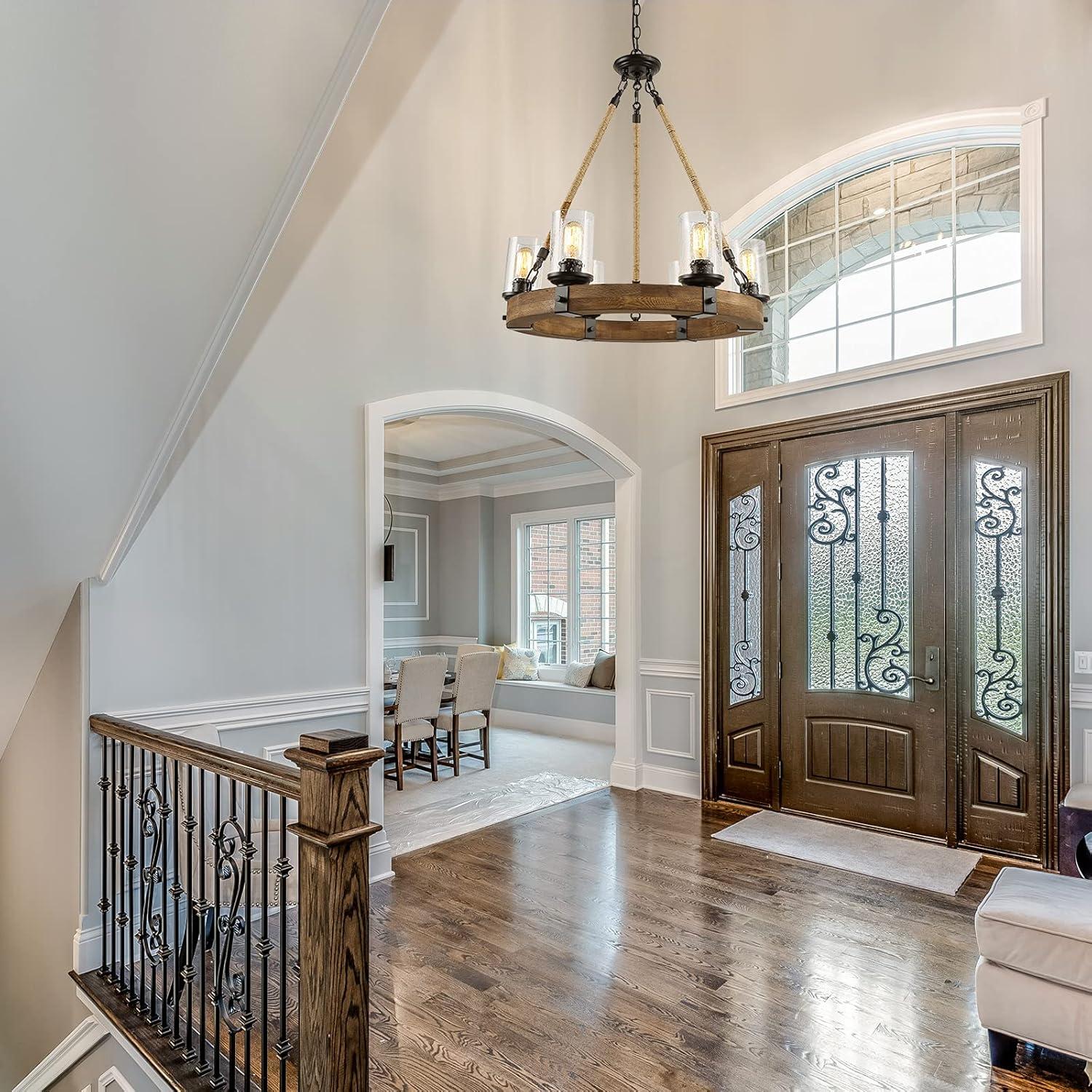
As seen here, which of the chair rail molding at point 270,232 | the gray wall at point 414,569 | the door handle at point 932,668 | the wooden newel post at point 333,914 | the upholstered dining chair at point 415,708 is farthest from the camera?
the gray wall at point 414,569

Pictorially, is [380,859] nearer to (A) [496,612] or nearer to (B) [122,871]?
(B) [122,871]

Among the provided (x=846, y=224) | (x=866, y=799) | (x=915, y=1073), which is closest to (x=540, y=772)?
(x=866, y=799)

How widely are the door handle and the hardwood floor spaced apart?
38.3 inches

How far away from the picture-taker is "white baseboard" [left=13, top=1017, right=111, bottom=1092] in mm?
2896

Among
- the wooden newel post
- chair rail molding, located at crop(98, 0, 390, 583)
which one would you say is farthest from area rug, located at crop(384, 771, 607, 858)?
chair rail molding, located at crop(98, 0, 390, 583)

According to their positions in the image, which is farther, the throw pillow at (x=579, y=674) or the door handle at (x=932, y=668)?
the throw pillow at (x=579, y=674)

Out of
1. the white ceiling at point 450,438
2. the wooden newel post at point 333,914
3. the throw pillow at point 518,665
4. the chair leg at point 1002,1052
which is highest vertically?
the white ceiling at point 450,438

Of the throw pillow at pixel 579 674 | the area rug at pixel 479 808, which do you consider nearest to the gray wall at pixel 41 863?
the area rug at pixel 479 808

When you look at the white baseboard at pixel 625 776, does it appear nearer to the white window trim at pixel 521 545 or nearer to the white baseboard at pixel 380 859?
the white baseboard at pixel 380 859

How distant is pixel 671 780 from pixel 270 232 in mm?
4541

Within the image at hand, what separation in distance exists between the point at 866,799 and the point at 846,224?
3.49 meters

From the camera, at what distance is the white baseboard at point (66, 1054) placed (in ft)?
9.50

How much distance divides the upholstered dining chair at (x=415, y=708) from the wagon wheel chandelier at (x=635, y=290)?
3.43m

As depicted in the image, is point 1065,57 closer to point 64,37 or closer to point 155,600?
point 64,37
